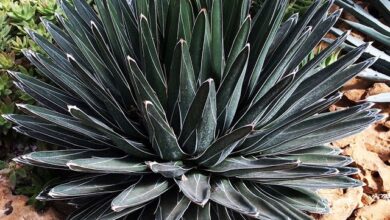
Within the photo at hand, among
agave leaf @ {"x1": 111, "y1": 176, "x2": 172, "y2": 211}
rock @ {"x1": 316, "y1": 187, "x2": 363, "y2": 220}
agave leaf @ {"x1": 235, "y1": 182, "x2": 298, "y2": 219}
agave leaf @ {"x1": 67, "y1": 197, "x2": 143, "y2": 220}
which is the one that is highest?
agave leaf @ {"x1": 111, "y1": 176, "x2": 172, "y2": 211}

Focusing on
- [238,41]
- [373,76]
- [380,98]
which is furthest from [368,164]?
[238,41]

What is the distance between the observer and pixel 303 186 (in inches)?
62.3

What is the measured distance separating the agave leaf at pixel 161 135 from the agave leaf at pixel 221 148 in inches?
3.0

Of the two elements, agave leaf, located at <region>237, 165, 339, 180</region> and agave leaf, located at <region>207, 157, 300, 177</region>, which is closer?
agave leaf, located at <region>207, 157, 300, 177</region>

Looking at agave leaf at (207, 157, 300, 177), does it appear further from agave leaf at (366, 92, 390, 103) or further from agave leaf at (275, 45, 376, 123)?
agave leaf at (366, 92, 390, 103)

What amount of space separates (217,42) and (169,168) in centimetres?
43

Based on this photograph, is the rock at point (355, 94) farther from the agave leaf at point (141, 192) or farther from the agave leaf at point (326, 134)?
the agave leaf at point (141, 192)

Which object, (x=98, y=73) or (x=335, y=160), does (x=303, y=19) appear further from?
(x=98, y=73)

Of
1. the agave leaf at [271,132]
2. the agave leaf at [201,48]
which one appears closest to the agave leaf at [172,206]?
the agave leaf at [271,132]

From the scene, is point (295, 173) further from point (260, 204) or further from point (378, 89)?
point (378, 89)

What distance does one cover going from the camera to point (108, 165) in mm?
1419

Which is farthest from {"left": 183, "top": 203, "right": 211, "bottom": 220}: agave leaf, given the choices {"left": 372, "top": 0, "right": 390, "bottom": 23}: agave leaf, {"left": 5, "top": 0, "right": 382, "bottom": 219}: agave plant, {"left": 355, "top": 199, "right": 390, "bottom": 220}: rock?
{"left": 372, "top": 0, "right": 390, "bottom": 23}: agave leaf

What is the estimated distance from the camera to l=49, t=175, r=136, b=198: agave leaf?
1445 mm

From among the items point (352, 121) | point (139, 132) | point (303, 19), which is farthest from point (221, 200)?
point (303, 19)
